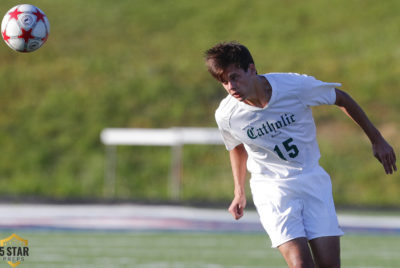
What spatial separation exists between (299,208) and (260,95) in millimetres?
797

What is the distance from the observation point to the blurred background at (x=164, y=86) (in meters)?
25.0

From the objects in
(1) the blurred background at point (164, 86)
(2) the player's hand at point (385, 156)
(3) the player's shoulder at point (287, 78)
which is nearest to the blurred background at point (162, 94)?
(1) the blurred background at point (164, 86)

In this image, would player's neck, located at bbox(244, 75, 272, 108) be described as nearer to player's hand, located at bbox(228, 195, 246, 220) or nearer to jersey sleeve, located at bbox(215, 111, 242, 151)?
jersey sleeve, located at bbox(215, 111, 242, 151)

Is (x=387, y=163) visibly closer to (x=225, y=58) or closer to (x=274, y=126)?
(x=274, y=126)

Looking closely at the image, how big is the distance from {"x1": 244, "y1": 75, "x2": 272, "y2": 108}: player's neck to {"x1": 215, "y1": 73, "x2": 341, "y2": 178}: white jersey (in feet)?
0.12

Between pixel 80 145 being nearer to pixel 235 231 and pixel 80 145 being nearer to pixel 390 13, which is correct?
pixel 235 231

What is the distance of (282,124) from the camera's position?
6.16 metres

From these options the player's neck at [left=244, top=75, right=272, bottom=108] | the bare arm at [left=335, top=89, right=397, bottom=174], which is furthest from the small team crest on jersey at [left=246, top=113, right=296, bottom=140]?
the bare arm at [left=335, top=89, right=397, bottom=174]

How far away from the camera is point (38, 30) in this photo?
8148 mm

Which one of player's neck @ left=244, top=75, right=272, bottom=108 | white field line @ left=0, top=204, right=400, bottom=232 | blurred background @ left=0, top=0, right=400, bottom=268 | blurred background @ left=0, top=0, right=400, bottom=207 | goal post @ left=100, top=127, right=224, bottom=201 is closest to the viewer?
player's neck @ left=244, top=75, right=272, bottom=108

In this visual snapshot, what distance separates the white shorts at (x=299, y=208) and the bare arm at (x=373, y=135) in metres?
0.42

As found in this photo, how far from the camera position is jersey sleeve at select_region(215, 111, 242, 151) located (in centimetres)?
634

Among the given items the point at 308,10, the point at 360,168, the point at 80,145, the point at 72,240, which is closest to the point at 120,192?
the point at 80,145

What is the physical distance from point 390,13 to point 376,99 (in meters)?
9.80
